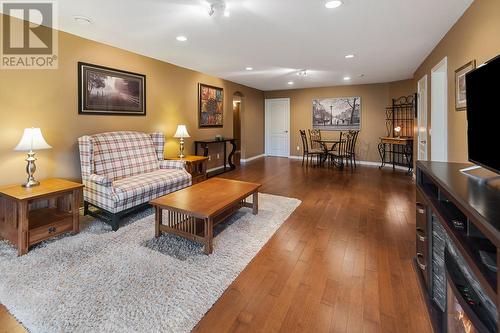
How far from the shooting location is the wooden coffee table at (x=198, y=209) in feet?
7.94

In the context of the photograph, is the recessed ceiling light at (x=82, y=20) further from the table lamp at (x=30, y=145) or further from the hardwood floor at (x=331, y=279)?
the hardwood floor at (x=331, y=279)

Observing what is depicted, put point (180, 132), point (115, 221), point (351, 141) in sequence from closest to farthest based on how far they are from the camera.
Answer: point (115, 221) < point (180, 132) < point (351, 141)

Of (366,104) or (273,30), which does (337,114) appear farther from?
(273,30)

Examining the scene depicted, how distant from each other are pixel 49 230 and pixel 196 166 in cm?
260

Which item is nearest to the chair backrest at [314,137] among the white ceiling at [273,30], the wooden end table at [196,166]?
the white ceiling at [273,30]

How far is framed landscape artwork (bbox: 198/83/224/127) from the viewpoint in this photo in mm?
5855

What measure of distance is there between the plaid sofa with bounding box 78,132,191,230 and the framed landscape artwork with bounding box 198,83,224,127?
184 centimetres

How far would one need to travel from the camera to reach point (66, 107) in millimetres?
3365

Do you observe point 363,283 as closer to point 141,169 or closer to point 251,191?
point 251,191

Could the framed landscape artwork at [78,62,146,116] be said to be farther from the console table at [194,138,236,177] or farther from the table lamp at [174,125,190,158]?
the console table at [194,138,236,177]

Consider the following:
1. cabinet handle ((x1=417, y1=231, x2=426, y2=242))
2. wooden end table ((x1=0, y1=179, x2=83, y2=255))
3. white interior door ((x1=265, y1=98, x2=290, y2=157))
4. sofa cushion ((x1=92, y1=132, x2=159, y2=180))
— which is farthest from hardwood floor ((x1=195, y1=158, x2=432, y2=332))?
white interior door ((x1=265, y1=98, x2=290, y2=157))

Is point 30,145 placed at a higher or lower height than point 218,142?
lower

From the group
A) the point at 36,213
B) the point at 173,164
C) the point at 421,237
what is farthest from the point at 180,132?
the point at 421,237

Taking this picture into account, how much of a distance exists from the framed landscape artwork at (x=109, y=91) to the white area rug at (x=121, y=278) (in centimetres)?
178
